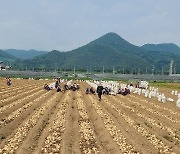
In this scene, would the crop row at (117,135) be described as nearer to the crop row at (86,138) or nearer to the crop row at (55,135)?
the crop row at (86,138)

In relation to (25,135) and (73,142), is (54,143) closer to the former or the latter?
(73,142)

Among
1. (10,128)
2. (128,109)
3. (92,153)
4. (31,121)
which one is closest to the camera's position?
(92,153)

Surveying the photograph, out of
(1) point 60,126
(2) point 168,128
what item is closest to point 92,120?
(1) point 60,126

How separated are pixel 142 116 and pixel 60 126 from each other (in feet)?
29.2

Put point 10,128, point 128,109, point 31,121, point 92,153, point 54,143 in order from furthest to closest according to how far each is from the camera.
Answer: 1. point 128,109
2. point 31,121
3. point 10,128
4. point 54,143
5. point 92,153

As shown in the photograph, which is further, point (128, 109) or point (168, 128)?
point (128, 109)

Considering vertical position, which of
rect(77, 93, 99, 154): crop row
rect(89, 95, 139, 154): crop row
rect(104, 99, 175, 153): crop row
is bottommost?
rect(104, 99, 175, 153): crop row

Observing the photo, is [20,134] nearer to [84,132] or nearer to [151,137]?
[84,132]

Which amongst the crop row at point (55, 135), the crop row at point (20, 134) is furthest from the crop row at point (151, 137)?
the crop row at point (20, 134)

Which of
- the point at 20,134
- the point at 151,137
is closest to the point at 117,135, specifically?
the point at 151,137

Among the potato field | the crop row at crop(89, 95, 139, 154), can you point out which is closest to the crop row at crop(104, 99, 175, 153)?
the potato field

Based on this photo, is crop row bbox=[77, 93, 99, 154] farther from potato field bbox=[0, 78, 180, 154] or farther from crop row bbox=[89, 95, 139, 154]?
crop row bbox=[89, 95, 139, 154]

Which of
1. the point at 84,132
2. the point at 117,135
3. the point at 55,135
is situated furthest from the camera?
the point at 84,132

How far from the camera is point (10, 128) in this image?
73.6ft
